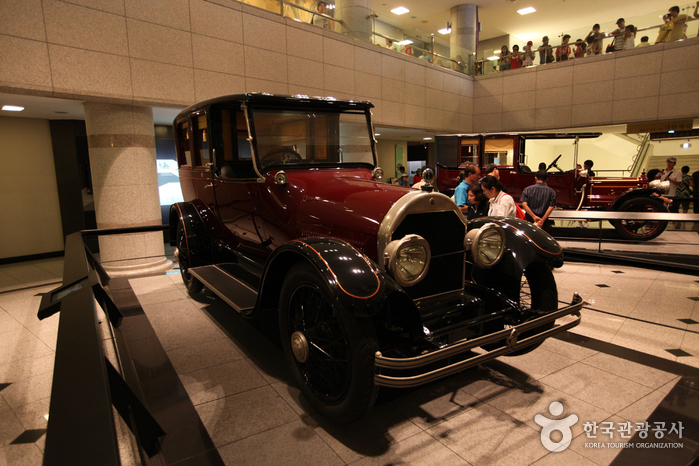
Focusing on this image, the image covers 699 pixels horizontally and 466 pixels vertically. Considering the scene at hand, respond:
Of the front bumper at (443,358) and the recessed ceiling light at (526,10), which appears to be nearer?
the front bumper at (443,358)

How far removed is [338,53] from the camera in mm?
9688

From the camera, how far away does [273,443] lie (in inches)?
87.2

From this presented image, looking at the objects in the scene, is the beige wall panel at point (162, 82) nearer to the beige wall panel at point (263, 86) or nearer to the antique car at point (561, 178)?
the beige wall panel at point (263, 86)

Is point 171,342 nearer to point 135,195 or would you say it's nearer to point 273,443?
point 273,443

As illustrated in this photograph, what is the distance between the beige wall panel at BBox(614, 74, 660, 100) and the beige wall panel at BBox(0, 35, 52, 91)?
14.3 meters

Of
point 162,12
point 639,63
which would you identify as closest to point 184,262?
point 162,12

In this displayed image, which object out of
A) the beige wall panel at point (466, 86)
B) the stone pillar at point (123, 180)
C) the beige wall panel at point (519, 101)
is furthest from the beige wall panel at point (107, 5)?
the beige wall panel at point (519, 101)

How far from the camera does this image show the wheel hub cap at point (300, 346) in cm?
239

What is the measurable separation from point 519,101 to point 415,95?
4.32 metres

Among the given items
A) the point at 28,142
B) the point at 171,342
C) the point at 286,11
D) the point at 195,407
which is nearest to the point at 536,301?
the point at 195,407

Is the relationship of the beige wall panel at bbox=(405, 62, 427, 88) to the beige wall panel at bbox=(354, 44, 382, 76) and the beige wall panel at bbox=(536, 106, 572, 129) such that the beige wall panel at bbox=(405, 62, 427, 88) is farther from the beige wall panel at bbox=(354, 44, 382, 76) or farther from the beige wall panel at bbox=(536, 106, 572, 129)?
the beige wall panel at bbox=(536, 106, 572, 129)

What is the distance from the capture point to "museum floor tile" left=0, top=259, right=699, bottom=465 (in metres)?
2.17

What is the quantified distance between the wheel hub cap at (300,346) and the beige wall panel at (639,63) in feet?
46.1

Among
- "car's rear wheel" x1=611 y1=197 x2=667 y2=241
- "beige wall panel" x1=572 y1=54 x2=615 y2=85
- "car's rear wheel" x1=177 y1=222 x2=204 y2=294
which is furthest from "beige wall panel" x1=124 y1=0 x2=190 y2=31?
"beige wall panel" x1=572 y1=54 x2=615 y2=85
